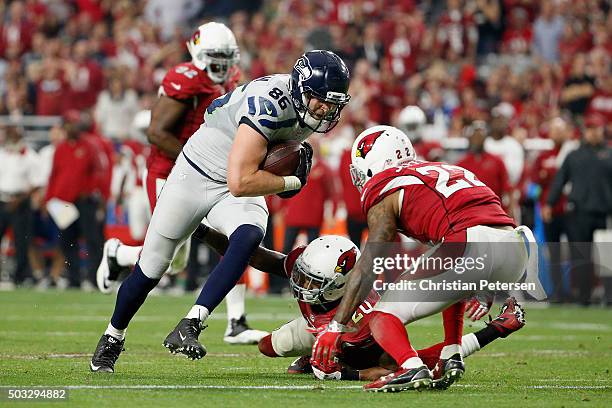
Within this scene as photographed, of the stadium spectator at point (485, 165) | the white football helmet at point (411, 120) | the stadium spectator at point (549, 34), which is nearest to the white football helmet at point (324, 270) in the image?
the stadium spectator at point (485, 165)

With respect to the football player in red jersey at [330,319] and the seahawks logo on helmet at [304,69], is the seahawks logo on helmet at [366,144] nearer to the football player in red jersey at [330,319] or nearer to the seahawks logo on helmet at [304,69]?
the seahawks logo on helmet at [304,69]

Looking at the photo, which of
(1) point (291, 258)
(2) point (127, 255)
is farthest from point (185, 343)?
(2) point (127, 255)

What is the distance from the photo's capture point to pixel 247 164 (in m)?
6.32

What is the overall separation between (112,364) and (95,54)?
12948 mm

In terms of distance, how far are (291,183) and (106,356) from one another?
139 cm

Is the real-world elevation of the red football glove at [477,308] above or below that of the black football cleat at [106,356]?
above

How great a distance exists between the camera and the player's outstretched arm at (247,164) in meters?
6.31

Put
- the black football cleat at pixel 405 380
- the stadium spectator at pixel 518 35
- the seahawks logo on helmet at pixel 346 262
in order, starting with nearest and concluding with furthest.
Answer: the black football cleat at pixel 405 380, the seahawks logo on helmet at pixel 346 262, the stadium spectator at pixel 518 35

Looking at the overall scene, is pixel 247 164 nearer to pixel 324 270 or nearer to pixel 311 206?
pixel 324 270

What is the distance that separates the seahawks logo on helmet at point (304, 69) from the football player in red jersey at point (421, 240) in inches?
25.6

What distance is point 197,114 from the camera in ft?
28.2

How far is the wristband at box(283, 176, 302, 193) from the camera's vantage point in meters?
6.50

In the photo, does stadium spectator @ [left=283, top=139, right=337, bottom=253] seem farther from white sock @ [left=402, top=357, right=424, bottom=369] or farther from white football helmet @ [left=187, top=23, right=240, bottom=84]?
white sock @ [left=402, top=357, right=424, bottom=369]

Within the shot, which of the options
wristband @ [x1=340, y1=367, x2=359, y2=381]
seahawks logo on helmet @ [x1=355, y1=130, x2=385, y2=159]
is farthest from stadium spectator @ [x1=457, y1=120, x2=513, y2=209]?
seahawks logo on helmet @ [x1=355, y1=130, x2=385, y2=159]
